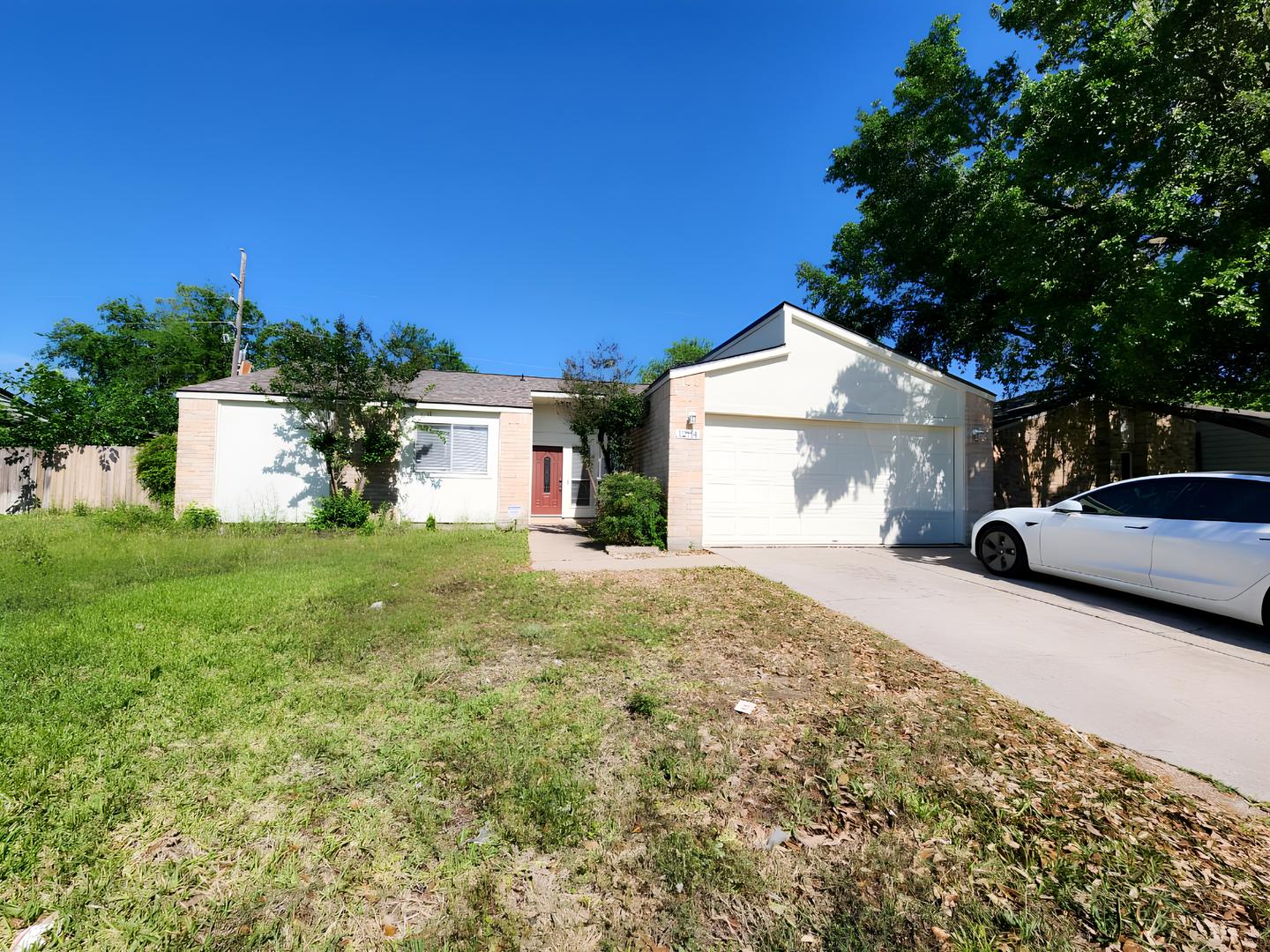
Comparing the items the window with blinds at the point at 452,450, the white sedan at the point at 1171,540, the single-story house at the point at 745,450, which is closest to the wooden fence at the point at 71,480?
the single-story house at the point at 745,450

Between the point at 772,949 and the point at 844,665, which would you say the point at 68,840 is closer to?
the point at 772,949

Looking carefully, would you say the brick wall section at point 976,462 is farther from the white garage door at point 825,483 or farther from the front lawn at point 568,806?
the front lawn at point 568,806

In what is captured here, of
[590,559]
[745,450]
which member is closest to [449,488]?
[590,559]

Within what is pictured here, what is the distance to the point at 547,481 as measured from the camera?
1487 centimetres

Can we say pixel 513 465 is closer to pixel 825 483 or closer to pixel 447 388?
pixel 447 388

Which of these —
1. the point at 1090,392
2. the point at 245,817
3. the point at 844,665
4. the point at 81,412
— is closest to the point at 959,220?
the point at 1090,392

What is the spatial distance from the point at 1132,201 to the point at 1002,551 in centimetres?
540

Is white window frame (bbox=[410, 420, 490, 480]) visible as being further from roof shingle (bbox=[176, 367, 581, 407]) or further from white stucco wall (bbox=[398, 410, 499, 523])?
roof shingle (bbox=[176, 367, 581, 407])

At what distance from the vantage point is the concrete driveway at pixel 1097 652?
287 cm

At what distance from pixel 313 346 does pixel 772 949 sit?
37.4 ft

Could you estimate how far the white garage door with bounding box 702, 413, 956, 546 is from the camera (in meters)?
9.44

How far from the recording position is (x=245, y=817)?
2.06m

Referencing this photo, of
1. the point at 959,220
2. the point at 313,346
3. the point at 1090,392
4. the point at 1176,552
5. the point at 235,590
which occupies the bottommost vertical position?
the point at 235,590

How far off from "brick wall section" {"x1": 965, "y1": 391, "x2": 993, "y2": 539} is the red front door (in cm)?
994
